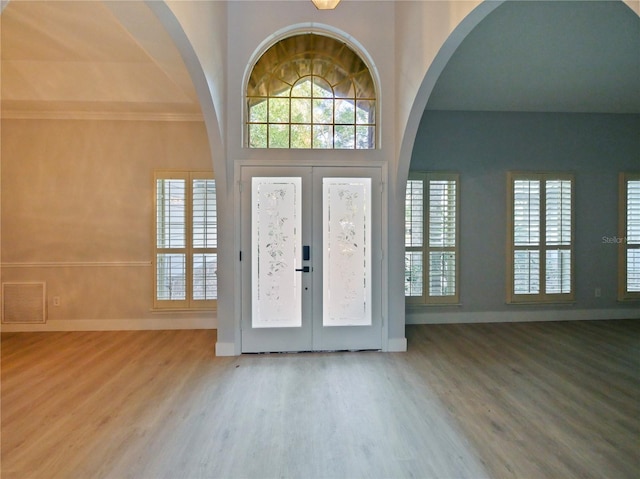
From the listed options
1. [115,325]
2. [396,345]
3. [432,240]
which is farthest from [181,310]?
[432,240]

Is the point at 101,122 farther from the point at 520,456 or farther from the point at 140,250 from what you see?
the point at 520,456

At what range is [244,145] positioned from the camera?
3.79 meters

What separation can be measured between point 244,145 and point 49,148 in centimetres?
301

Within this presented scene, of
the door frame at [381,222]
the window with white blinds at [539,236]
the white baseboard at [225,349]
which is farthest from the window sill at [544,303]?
the white baseboard at [225,349]

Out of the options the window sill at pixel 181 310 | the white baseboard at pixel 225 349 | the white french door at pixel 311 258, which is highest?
the white french door at pixel 311 258

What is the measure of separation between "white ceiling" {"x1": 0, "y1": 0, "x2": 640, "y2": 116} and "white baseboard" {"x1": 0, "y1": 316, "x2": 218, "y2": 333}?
291 cm

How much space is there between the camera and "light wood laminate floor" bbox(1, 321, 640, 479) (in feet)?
6.79

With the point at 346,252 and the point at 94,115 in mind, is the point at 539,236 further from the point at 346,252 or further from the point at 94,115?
the point at 94,115

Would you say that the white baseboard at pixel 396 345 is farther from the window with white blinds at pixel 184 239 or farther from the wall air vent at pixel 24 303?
the wall air vent at pixel 24 303

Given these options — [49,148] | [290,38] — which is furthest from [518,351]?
[49,148]

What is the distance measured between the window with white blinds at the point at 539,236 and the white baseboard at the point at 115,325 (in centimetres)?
465

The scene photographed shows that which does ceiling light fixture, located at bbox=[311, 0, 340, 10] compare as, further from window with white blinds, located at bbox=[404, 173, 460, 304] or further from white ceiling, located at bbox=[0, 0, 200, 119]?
window with white blinds, located at bbox=[404, 173, 460, 304]

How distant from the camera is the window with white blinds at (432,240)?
16.3 ft

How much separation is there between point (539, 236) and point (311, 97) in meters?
4.02
